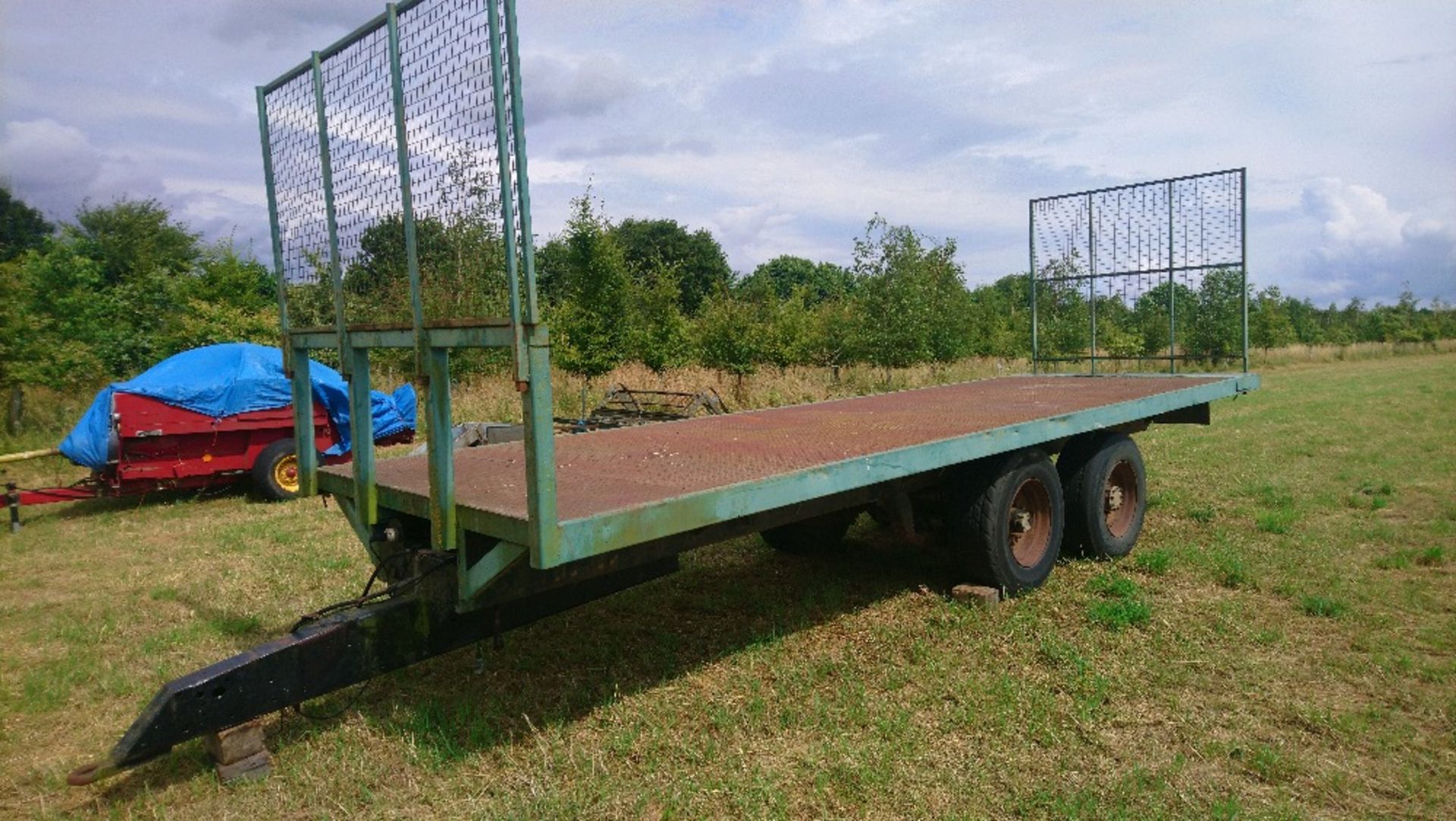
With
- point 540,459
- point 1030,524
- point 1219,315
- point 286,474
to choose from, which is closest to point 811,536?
point 1030,524

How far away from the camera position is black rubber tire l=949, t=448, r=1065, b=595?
16.5ft

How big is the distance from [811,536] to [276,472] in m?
6.09

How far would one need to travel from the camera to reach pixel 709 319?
58.8 ft

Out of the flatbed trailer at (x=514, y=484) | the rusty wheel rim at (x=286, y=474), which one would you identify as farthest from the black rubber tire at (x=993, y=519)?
the rusty wheel rim at (x=286, y=474)

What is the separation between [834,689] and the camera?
410 centimetres

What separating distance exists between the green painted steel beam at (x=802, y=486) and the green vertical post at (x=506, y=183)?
55cm

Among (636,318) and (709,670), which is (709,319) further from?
(709,670)

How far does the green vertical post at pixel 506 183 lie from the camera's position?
9.27ft

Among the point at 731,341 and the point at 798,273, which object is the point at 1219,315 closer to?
the point at 731,341

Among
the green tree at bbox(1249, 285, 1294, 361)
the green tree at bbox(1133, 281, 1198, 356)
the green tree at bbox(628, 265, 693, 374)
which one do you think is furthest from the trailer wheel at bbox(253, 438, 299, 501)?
the green tree at bbox(1249, 285, 1294, 361)

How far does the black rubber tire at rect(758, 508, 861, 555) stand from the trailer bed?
672 mm

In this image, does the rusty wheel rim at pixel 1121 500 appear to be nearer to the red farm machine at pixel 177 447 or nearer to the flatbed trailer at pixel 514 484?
the flatbed trailer at pixel 514 484

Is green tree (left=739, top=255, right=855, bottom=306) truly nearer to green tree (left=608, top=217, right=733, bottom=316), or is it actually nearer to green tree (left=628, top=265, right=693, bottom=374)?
green tree (left=608, top=217, right=733, bottom=316)

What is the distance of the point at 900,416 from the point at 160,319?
1376 centimetres
